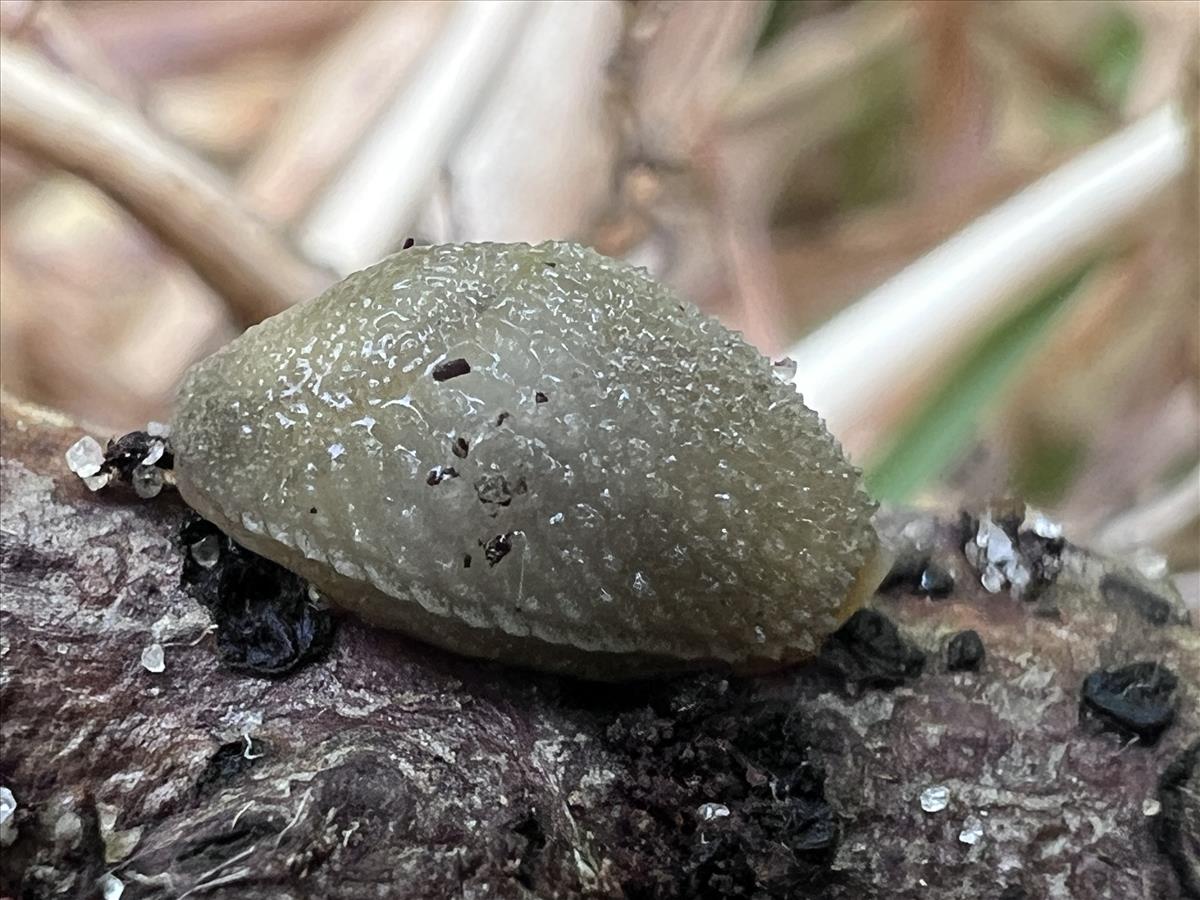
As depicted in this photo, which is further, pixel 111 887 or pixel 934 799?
pixel 934 799

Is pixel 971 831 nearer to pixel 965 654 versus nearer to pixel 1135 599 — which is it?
pixel 965 654

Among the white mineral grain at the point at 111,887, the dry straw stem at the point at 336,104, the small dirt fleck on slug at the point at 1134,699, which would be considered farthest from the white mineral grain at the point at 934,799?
the dry straw stem at the point at 336,104

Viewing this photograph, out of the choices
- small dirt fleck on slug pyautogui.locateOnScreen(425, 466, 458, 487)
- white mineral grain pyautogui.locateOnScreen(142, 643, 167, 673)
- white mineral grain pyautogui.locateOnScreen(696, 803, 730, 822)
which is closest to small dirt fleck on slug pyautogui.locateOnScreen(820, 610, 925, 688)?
white mineral grain pyautogui.locateOnScreen(696, 803, 730, 822)

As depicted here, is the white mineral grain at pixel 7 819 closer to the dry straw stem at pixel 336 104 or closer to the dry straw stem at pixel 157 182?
the dry straw stem at pixel 157 182

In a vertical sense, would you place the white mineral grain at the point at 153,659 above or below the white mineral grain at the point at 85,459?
below

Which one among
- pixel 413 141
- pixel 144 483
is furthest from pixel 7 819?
pixel 413 141

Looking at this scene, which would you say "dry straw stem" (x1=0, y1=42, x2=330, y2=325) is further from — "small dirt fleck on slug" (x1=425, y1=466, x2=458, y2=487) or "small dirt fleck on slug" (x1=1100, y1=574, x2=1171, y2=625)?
"small dirt fleck on slug" (x1=1100, y1=574, x2=1171, y2=625)
